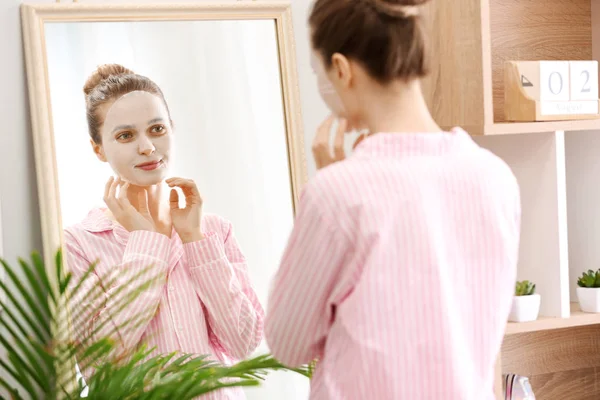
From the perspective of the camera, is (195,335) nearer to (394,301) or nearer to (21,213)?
(21,213)

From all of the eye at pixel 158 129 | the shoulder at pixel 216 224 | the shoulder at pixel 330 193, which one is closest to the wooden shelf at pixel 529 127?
the shoulder at pixel 216 224

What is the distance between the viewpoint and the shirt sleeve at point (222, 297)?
181 cm

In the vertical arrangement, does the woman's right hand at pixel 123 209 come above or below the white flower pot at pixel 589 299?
above

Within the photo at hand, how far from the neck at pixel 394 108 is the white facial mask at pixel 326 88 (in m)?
0.06

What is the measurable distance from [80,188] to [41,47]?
293 millimetres

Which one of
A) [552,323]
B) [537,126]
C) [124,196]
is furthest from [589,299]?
[124,196]

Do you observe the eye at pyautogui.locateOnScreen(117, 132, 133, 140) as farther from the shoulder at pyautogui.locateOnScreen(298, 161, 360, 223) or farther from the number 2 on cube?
the number 2 on cube

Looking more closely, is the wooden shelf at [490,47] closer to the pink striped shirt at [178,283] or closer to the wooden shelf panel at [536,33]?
the wooden shelf panel at [536,33]

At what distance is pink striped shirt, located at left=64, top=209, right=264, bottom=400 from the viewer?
5.85ft

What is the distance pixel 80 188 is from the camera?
1.81 meters

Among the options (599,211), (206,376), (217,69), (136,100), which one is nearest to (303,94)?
(217,69)

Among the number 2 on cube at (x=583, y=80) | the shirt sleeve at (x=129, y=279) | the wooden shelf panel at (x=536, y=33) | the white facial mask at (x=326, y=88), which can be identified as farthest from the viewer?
the wooden shelf panel at (x=536, y=33)

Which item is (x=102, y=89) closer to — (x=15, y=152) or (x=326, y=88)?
(x=15, y=152)

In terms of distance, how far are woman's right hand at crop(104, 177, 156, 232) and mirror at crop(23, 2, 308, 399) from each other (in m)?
0.02
